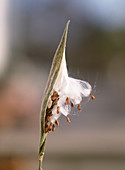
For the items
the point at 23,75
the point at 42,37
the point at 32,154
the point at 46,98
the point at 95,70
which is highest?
the point at 42,37

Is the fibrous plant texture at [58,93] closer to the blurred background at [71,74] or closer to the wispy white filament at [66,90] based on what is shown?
the wispy white filament at [66,90]

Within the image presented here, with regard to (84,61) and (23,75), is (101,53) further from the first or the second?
(23,75)

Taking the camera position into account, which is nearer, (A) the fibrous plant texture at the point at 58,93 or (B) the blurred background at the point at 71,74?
(A) the fibrous plant texture at the point at 58,93

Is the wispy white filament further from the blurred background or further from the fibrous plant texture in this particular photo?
the blurred background

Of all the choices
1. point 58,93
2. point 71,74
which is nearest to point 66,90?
point 58,93

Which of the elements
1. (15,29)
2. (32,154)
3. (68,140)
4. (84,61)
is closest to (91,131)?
(68,140)

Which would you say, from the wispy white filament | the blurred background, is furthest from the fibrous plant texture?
the blurred background

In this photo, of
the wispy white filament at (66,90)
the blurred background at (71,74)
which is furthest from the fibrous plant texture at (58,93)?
the blurred background at (71,74)

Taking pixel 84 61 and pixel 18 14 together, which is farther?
pixel 18 14
